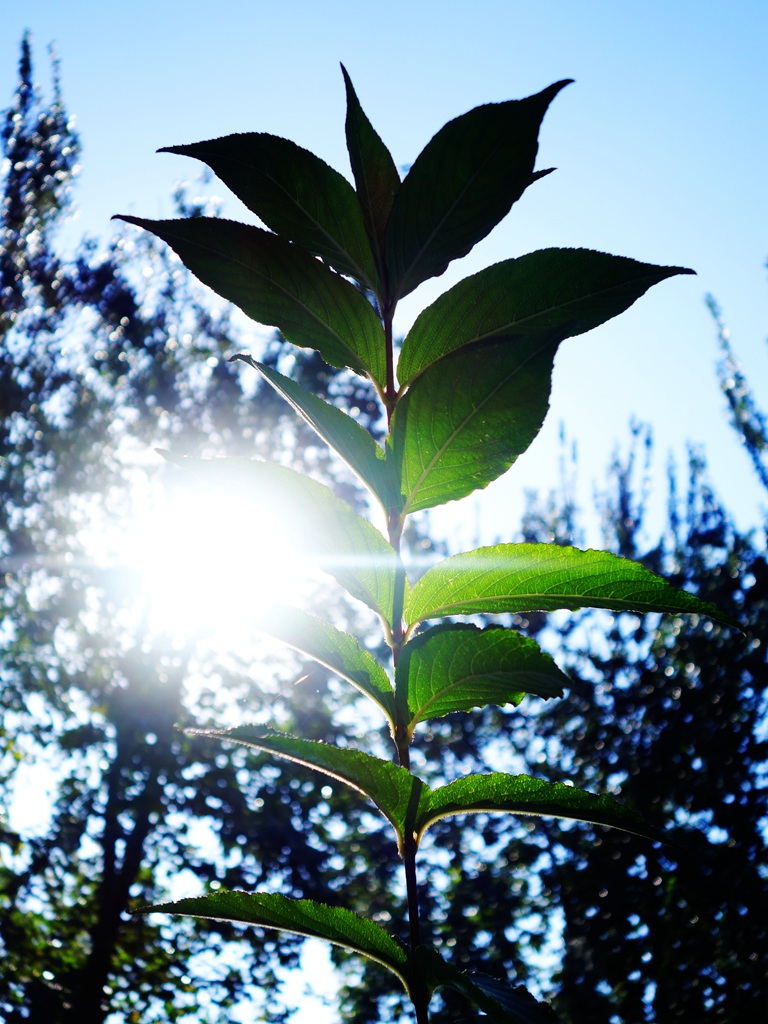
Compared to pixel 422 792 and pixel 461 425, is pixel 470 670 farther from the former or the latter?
pixel 461 425

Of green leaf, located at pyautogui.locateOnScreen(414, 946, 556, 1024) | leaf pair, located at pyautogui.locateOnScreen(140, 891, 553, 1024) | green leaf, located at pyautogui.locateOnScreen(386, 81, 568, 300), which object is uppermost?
green leaf, located at pyautogui.locateOnScreen(386, 81, 568, 300)

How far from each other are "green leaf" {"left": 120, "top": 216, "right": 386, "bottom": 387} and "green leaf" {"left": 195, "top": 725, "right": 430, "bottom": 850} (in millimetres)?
389

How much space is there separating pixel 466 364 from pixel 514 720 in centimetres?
1165

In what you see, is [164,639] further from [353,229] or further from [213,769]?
[353,229]

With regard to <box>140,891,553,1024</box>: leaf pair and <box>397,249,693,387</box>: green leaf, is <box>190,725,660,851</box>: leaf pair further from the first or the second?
<box>397,249,693,387</box>: green leaf

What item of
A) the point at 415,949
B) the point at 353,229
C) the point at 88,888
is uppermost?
the point at 88,888

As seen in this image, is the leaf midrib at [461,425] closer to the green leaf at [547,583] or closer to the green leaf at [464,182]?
the green leaf at [547,583]

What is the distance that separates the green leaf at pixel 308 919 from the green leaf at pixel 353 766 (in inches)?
3.5

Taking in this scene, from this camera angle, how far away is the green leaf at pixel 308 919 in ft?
1.99

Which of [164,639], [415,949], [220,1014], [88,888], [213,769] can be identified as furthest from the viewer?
[164,639]

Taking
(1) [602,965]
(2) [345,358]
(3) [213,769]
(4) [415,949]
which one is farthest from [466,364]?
(3) [213,769]

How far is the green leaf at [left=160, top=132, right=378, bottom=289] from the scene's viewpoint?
0.74 m

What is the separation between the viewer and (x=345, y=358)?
0.79m

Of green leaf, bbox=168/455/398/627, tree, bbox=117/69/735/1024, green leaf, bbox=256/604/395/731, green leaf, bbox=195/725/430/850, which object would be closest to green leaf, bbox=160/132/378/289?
tree, bbox=117/69/735/1024
